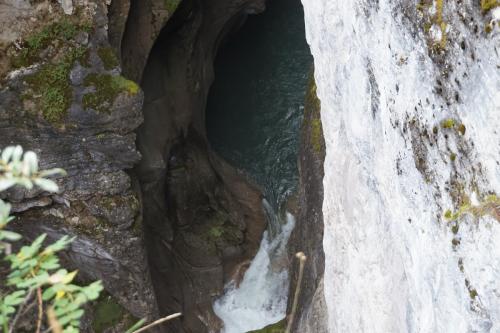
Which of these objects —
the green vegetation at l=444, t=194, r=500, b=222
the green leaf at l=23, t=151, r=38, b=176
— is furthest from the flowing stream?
the green leaf at l=23, t=151, r=38, b=176

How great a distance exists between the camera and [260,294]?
11.7 meters

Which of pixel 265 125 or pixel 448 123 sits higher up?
pixel 265 125

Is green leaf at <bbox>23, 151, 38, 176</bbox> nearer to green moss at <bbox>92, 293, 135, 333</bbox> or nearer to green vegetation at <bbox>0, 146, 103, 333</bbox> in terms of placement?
green vegetation at <bbox>0, 146, 103, 333</bbox>

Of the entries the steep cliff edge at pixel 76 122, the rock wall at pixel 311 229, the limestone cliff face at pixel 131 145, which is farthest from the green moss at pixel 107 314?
the rock wall at pixel 311 229

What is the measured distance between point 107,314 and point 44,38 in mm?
4247

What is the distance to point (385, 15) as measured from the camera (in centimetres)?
366

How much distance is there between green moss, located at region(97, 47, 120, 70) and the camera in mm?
8398

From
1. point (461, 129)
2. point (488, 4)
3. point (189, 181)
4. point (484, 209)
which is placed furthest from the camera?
point (189, 181)

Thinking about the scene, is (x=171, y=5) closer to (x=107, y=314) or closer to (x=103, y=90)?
(x=103, y=90)

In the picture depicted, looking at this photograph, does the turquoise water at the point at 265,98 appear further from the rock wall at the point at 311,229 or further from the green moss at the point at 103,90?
the green moss at the point at 103,90

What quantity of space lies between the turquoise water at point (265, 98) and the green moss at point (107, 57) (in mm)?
5066

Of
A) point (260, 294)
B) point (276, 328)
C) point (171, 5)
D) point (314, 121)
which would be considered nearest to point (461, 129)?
point (314, 121)

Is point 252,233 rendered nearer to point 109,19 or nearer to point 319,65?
point 109,19

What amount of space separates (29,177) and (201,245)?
378 inches
